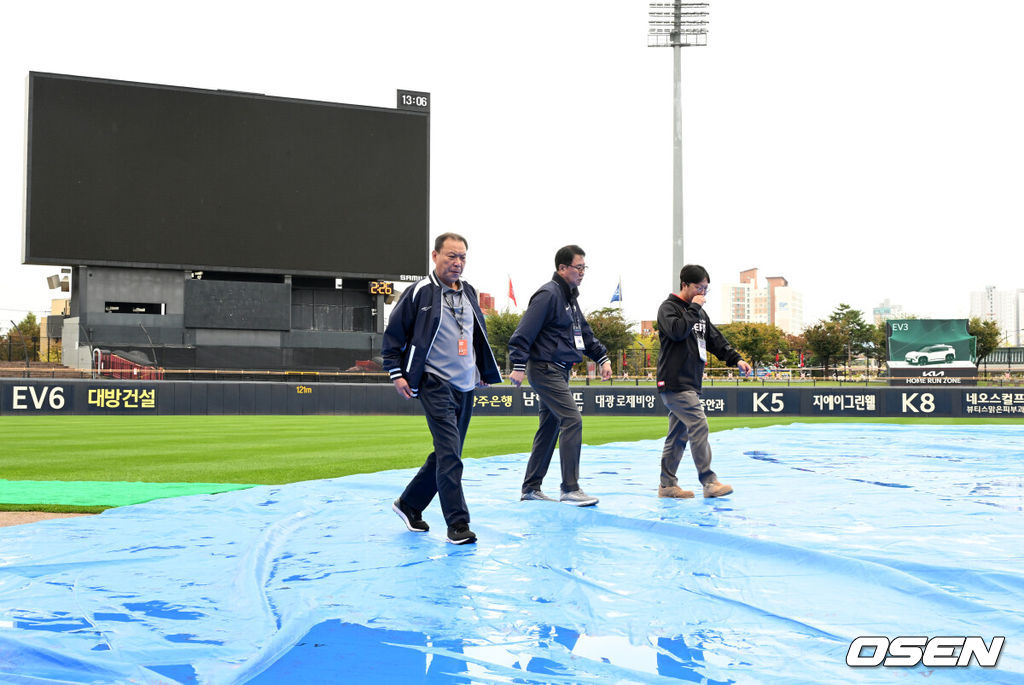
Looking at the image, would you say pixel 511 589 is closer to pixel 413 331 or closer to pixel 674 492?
pixel 413 331

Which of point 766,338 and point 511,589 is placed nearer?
point 511,589

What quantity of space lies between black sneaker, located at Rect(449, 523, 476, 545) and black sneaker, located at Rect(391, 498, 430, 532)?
42 centimetres

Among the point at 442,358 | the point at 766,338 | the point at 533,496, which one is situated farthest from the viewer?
the point at 766,338

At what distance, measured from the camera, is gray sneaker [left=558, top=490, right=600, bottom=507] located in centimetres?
625

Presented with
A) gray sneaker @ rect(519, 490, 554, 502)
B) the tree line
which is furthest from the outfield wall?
the tree line

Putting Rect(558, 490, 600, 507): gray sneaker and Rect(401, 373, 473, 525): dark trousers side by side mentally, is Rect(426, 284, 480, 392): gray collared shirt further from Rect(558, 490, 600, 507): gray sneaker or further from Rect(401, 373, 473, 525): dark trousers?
Rect(558, 490, 600, 507): gray sneaker

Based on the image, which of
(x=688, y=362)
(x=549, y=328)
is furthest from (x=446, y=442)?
(x=688, y=362)

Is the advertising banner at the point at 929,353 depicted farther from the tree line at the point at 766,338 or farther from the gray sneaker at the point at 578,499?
the gray sneaker at the point at 578,499

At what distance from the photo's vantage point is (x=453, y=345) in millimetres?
5121

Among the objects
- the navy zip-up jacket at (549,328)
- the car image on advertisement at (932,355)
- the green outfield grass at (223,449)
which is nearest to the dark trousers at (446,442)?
the navy zip-up jacket at (549,328)

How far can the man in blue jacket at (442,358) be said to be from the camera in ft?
16.5

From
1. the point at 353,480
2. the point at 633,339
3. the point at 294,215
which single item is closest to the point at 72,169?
the point at 294,215

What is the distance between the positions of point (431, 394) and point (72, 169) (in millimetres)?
44239

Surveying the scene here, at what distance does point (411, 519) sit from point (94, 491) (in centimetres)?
379
